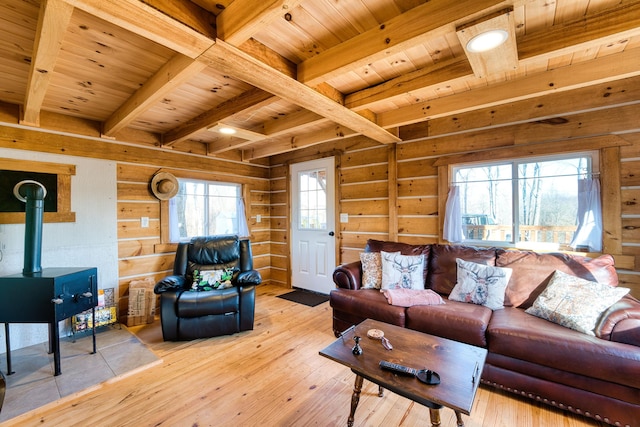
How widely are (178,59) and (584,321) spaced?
3237mm

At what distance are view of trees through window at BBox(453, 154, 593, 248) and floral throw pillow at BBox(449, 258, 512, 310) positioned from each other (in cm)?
63

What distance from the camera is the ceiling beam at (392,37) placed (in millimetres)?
1331

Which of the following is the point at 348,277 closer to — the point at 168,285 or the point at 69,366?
the point at 168,285

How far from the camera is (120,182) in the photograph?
3.33 meters

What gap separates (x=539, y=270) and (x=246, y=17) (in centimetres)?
288

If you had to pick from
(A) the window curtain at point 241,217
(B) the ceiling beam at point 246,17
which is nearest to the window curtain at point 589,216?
(B) the ceiling beam at point 246,17

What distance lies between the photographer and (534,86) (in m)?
2.14

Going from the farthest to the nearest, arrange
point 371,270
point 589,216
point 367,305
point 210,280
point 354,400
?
point 210,280
point 371,270
point 367,305
point 589,216
point 354,400

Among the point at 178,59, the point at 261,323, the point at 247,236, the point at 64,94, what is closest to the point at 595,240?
the point at 261,323

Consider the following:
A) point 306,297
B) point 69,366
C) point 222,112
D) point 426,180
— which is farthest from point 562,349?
point 69,366

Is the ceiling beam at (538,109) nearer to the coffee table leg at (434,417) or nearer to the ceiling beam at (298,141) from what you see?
the ceiling beam at (298,141)

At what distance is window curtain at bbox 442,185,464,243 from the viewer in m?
3.06

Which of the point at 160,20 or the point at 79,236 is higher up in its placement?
the point at 160,20

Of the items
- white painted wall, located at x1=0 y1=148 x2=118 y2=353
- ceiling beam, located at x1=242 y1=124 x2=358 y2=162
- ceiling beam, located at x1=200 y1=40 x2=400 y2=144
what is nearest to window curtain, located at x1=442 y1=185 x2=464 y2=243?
ceiling beam, located at x1=200 y1=40 x2=400 y2=144
